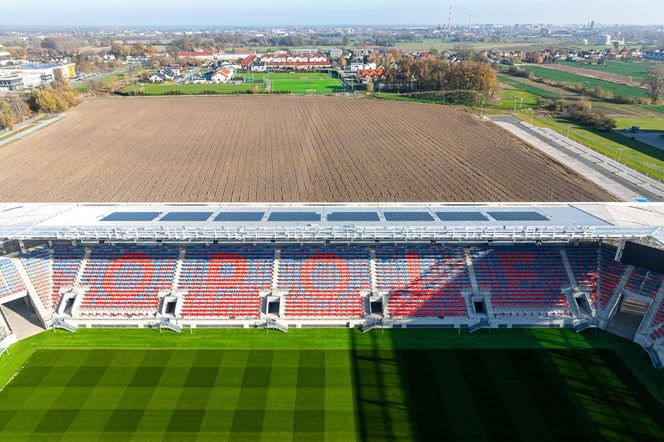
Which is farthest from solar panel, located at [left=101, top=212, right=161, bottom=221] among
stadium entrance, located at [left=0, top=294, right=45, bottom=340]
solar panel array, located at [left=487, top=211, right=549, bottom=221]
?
solar panel array, located at [left=487, top=211, right=549, bottom=221]

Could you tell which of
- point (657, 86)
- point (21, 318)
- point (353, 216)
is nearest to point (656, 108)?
point (657, 86)

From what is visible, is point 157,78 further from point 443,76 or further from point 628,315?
point 628,315

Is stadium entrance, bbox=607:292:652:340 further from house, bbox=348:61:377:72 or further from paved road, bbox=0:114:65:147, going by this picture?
house, bbox=348:61:377:72

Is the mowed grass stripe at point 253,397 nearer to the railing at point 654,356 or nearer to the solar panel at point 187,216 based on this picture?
the solar panel at point 187,216

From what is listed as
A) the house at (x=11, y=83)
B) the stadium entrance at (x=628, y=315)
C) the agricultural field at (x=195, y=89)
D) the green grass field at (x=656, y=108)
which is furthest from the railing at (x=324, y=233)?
the house at (x=11, y=83)

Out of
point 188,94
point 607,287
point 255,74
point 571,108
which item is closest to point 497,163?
point 607,287

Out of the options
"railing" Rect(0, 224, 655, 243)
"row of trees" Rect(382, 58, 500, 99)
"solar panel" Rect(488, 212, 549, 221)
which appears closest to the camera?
"railing" Rect(0, 224, 655, 243)
